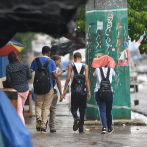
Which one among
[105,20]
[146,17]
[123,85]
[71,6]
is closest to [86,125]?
[123,85]

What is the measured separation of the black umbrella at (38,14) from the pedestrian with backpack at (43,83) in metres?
3.70

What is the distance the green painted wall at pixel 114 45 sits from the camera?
30.7 feet

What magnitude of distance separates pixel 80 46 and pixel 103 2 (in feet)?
17.2

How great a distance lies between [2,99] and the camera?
154 inches

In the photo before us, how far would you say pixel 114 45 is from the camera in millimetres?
9367

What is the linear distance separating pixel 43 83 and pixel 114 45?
273 cm

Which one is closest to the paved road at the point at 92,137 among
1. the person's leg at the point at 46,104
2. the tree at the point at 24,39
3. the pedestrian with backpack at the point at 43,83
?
the person's leg at the point at 46,104

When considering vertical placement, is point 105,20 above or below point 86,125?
above

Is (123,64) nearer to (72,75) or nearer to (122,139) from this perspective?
(72,75)

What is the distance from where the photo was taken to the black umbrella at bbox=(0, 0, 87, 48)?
3.40 metres

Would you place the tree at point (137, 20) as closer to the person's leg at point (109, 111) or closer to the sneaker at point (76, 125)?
the person's leg at point (109, 111)

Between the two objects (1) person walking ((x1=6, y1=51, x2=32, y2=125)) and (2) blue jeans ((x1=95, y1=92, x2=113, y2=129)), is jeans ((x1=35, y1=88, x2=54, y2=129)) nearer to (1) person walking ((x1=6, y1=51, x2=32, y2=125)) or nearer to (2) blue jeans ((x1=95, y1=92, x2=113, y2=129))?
(1) person walking ((x1=6, y1=51, x2=32, y2=125))

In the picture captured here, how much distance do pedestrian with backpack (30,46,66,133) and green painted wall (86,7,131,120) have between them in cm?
202

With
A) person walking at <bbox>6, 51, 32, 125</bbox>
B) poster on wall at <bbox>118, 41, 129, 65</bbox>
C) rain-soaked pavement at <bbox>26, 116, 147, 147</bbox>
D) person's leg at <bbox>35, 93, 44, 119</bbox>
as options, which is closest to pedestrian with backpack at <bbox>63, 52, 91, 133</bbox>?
rain-soaked pavement at <bbox>26, 116, 147, 147</bbox>
